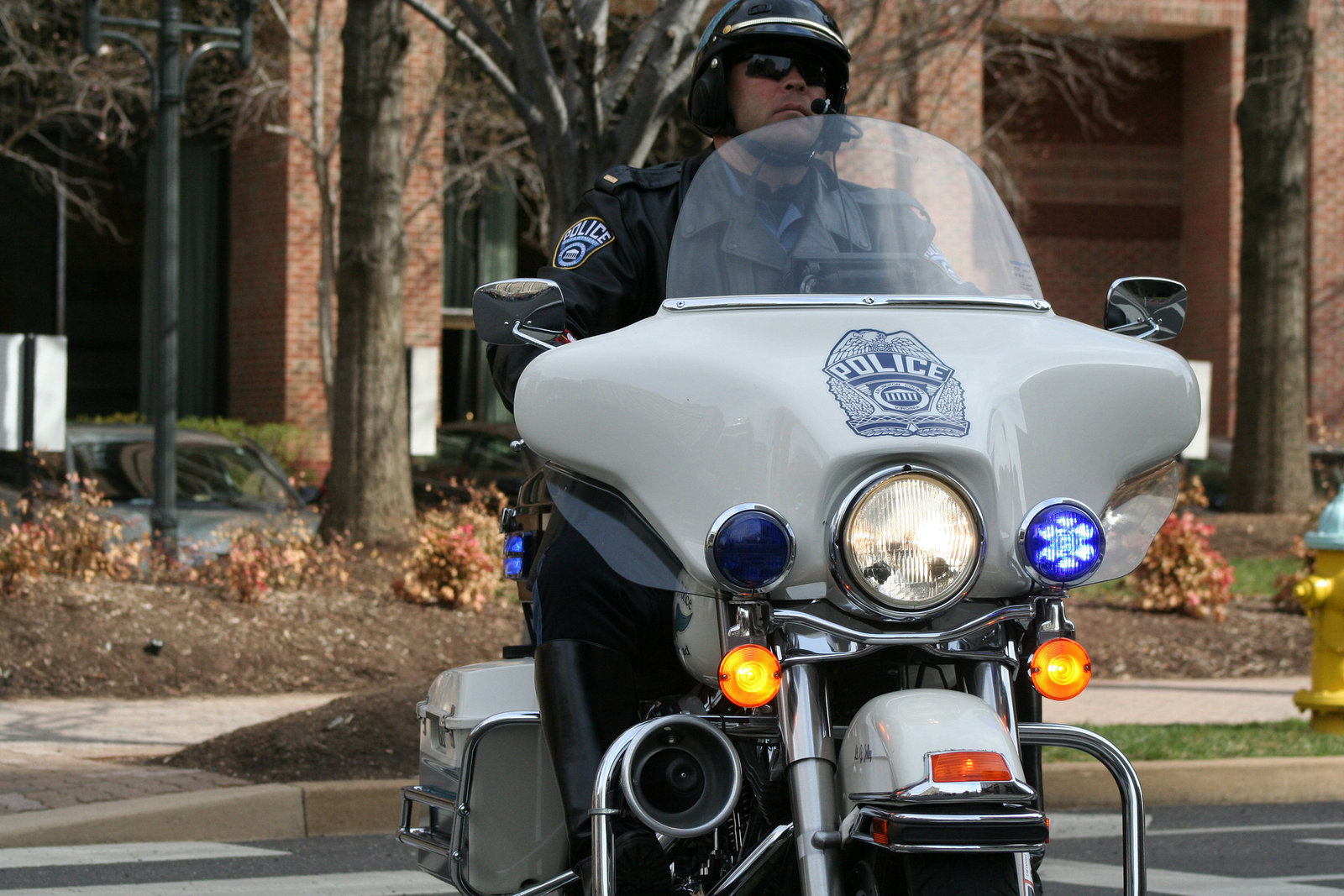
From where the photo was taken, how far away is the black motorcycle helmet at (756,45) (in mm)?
3557

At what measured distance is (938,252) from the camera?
3.20m

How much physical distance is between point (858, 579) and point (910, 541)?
10 cm

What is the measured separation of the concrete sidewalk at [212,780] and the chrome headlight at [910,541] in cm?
405

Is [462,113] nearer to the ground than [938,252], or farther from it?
farther from it

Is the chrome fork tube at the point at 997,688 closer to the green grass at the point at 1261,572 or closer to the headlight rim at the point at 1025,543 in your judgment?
the headlight rim at the point at 1025,543

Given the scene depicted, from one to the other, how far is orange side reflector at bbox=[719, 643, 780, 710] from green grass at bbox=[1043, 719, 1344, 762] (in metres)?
4.98

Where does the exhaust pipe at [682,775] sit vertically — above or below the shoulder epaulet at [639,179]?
below

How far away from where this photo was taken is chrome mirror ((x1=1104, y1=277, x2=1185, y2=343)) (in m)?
3.33

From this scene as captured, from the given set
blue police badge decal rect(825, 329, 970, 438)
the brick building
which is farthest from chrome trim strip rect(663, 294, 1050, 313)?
the brick building

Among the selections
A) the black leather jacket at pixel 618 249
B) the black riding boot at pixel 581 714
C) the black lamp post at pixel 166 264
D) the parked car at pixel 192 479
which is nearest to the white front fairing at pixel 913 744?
the black riding boot at pixel 581 714

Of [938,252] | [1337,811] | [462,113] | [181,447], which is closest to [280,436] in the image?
[462,113]

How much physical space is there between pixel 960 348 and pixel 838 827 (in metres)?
0.81

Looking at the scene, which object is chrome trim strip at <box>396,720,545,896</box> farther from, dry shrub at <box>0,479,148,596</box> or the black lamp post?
the black lamp post

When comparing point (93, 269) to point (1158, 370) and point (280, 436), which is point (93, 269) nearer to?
point (280, 436)
